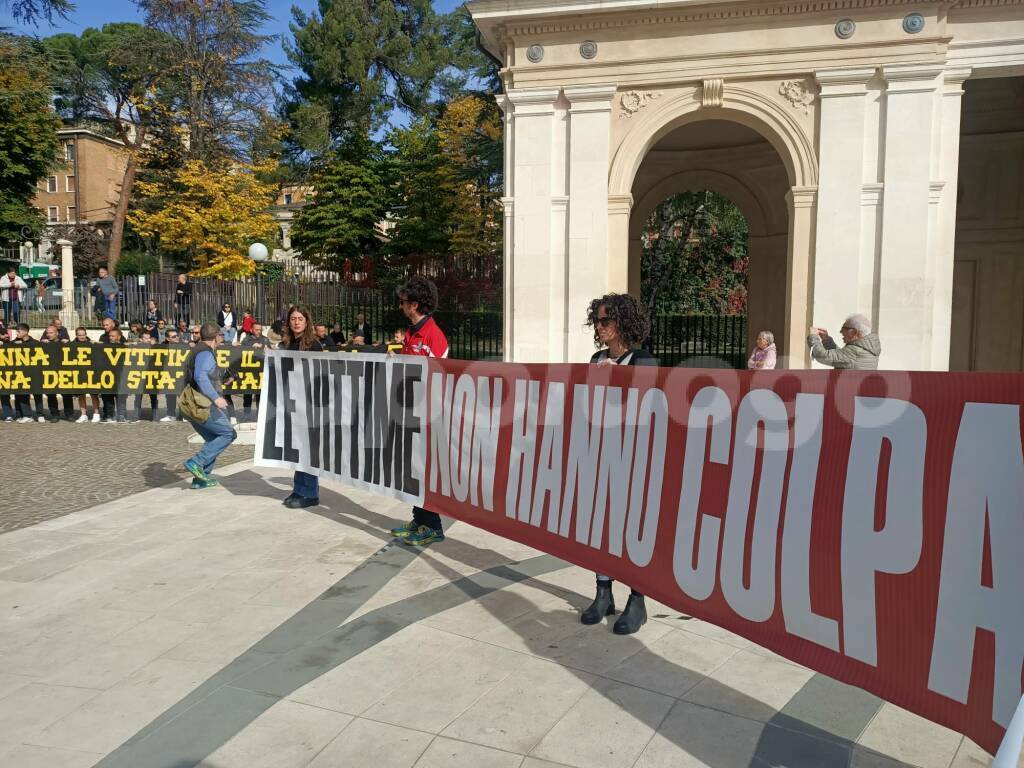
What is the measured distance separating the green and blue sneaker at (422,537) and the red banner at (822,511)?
5.81 feet

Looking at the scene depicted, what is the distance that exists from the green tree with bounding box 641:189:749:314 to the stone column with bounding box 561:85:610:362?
69.5 ft

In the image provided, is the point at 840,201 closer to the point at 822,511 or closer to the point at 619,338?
the point at 619,338

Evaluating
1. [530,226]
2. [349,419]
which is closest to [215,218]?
[530,226]

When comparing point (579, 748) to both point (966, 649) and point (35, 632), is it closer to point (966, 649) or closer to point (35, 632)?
point (966, 649)

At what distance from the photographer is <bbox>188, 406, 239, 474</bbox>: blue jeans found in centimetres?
809

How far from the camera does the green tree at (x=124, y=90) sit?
34.7m

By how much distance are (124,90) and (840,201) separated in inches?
1559

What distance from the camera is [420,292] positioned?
20.3 ft

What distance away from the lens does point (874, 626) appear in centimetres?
281

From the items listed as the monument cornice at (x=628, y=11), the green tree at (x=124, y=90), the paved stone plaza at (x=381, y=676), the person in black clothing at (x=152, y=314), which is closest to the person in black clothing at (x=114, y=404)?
the person in black clothing at (x=152, y=314)

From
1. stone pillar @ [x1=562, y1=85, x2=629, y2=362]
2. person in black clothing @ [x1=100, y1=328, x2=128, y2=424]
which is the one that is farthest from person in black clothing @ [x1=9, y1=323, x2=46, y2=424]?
stone pillar @ [x1=562, y1=85, x2=629, y2=362]

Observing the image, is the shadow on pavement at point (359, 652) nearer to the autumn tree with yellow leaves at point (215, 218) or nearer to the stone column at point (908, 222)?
the stone column at point (908, 222)

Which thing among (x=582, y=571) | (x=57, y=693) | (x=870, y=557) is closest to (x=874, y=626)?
(x=870, y=557)

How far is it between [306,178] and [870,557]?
41412 millimetres
